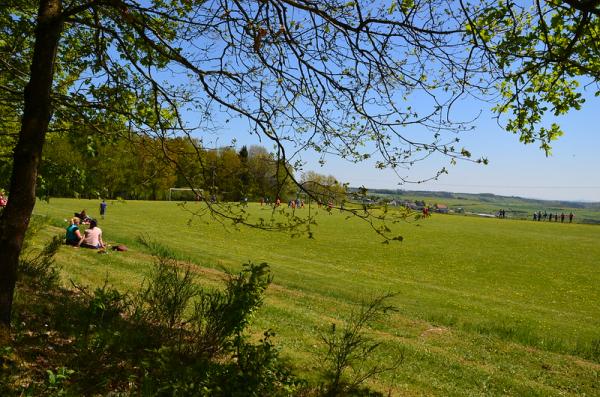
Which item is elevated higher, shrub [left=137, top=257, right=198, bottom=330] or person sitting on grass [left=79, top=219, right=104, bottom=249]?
shrub [left=137, top=257, right=198, bottom=330]

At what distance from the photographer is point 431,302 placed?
51.7 ft

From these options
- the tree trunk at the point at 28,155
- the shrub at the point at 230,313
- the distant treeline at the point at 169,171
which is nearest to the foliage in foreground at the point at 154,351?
the shrub at the point at 230,313

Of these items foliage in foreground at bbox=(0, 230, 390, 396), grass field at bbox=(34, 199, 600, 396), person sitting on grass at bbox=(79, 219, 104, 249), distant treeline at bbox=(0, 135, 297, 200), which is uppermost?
distant treeline at bbox=(0, 135, 297, 200)

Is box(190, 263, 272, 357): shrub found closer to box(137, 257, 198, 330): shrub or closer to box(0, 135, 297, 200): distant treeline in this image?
box(137, 257, 198, 330): shrub

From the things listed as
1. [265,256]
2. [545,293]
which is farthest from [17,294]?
[545,293]

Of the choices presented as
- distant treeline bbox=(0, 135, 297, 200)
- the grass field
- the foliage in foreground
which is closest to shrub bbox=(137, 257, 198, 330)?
the foliage in foreground

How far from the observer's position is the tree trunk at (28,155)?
4555mm

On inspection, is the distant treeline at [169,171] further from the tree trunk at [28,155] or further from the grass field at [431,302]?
the tree trunk at [28,155]

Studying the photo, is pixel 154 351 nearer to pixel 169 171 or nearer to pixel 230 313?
pixel 230 313

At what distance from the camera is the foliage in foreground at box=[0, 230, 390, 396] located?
4.00 metres

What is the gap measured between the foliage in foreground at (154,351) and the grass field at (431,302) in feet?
3.12

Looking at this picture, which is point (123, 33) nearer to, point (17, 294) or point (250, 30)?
point (250, 30)

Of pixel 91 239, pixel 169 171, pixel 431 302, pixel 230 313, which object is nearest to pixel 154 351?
pixel 230 313

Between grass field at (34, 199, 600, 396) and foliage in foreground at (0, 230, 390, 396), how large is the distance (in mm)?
950
